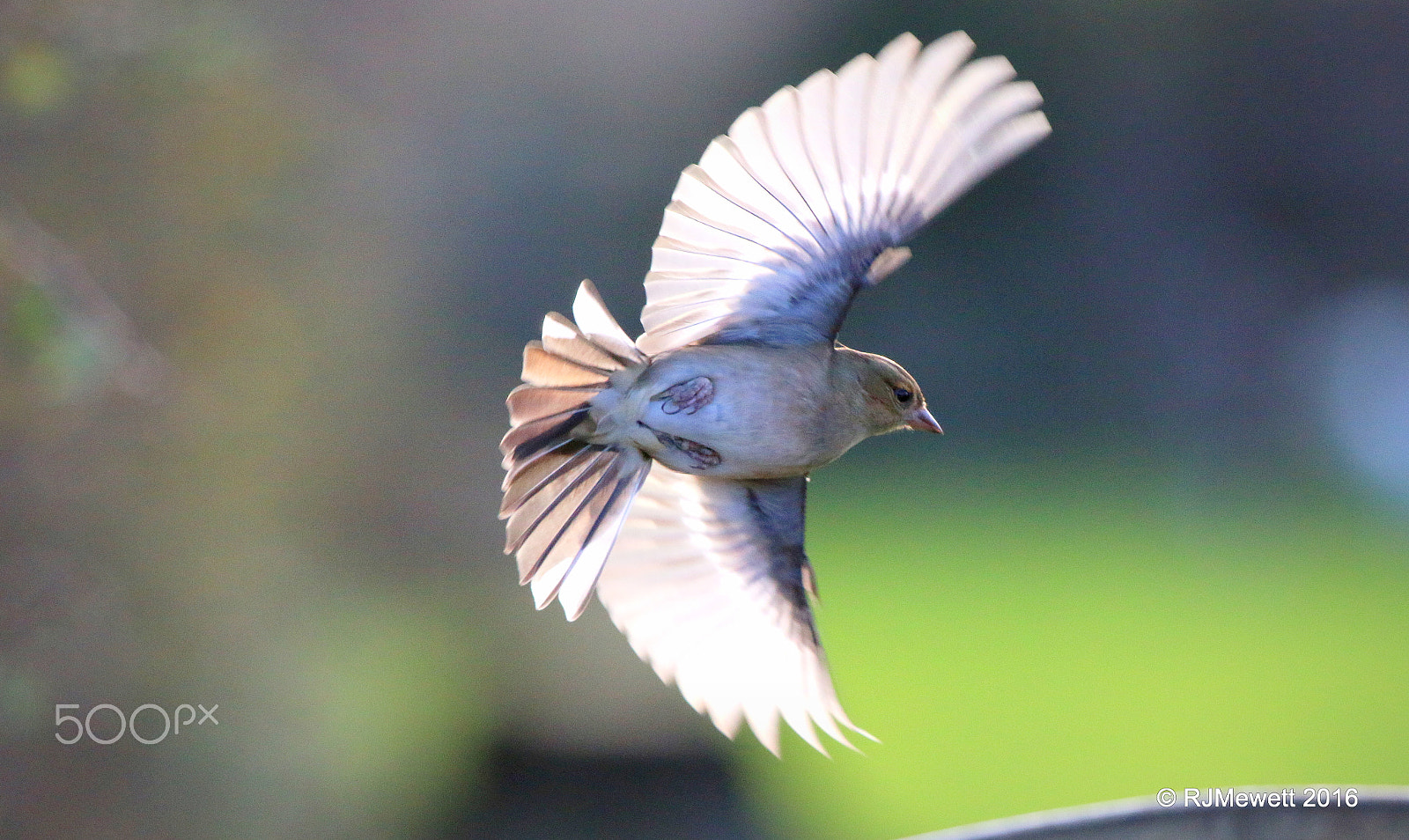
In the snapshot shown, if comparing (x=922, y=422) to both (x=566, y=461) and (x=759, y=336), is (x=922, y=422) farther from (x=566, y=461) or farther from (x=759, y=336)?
(x=566, y=461)

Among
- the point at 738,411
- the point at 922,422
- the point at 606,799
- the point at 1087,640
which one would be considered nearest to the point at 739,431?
the point at 738,411

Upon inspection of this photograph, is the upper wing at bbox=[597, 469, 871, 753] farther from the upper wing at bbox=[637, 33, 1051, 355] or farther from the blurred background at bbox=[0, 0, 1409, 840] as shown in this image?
the blurred background at bbox=[0, 0, 1409, 840]

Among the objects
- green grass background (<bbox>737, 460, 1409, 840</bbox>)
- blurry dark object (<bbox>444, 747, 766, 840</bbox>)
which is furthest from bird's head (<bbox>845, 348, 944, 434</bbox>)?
green grass background (<bbox>737, 460, 1409, 840</bbox>)

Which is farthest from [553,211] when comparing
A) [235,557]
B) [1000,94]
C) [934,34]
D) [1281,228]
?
[1281,228]

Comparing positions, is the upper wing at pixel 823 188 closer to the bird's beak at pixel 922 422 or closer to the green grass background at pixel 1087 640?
the bird's beak at pixel 922 422

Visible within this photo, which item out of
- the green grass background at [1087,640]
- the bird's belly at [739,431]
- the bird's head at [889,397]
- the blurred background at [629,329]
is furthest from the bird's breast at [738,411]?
the green grass background at [1087,640]

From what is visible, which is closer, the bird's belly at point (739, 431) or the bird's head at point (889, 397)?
the bird's belly at point (739, 431)
